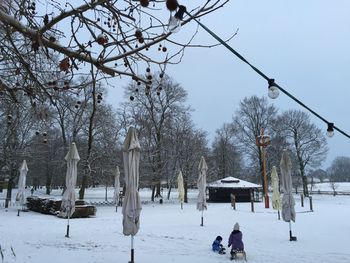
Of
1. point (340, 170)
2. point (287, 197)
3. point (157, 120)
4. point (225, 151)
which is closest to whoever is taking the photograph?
point (287, 197)

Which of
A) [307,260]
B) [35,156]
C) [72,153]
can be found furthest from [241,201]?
[307,260]

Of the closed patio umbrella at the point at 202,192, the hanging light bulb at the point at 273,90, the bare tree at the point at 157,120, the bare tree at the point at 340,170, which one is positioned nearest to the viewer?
the hanging light bulb at the point at 273,90

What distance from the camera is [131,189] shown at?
9.09 m

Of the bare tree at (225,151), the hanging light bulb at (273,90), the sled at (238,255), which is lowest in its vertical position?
the sled at (238,255)

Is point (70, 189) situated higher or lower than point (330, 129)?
lower

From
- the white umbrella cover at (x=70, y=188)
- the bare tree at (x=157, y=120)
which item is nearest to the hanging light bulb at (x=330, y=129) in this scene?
the white umbrella cover at (x=70, y=188)

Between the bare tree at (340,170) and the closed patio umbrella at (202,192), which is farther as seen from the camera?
the bare tree at (340,170)

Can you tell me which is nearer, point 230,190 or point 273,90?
point 273,90

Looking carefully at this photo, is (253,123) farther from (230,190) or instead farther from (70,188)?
(70,188)

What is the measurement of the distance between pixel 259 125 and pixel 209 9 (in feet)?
147

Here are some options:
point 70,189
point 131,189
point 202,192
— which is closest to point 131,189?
point 131,189

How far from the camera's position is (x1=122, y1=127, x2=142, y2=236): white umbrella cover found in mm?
→ 8741

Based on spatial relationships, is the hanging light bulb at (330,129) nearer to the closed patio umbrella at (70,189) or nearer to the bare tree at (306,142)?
the closed patio umbrella at (70,189)

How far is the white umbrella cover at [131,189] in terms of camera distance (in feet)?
28.7
